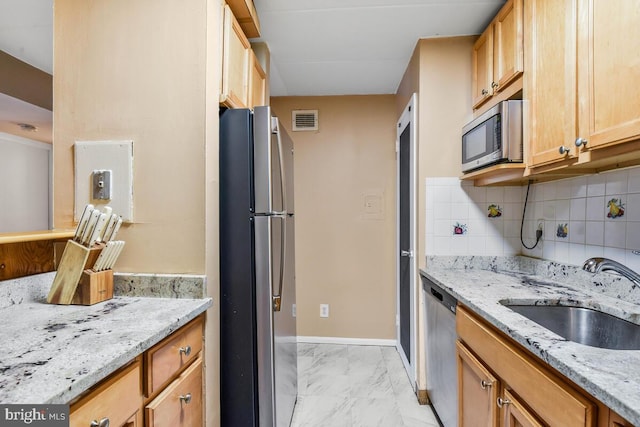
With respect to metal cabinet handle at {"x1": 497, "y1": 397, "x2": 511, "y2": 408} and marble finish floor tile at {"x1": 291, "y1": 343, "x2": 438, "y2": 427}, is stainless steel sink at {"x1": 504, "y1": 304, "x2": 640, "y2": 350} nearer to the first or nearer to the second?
metal cabinet handle at {"x1": 497, "y1": 397, "x2": 511, "y2": 408}

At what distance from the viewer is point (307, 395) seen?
217 cm

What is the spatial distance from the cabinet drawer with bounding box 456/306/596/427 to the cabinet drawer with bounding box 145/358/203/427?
1.12 m

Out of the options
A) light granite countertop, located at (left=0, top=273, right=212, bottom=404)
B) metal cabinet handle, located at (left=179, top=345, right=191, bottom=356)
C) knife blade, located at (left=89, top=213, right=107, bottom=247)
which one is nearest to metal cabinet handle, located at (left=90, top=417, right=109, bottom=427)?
light granite countertop, located at (left=0, top=273, right=212, bottom=404)

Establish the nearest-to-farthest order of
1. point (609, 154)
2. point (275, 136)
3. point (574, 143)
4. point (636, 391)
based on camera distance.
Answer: point (636, 391) → point (609, 154) → point (574, 143) → point (275, 136)

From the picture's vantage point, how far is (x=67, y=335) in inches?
33.9

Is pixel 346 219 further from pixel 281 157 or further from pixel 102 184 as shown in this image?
pixel 102 184

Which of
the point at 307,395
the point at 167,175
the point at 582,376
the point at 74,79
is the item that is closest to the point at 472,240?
the point at 582,376

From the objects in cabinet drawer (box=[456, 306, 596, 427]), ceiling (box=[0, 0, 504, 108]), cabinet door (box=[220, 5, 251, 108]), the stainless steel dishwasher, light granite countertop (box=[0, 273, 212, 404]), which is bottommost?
the stainless steel dishwasher

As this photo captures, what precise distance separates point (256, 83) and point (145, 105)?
0.89 m

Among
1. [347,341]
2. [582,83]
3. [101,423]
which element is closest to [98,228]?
[101,423]

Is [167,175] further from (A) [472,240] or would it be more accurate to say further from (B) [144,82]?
(A) [472,240]

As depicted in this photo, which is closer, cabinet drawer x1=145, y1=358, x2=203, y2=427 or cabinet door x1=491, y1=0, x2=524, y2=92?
cabinet drawer x1=145, y1=358, x2=203, y2=427

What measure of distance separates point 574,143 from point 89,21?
2.03 meters

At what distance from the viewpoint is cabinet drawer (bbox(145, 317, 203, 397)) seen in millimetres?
921
